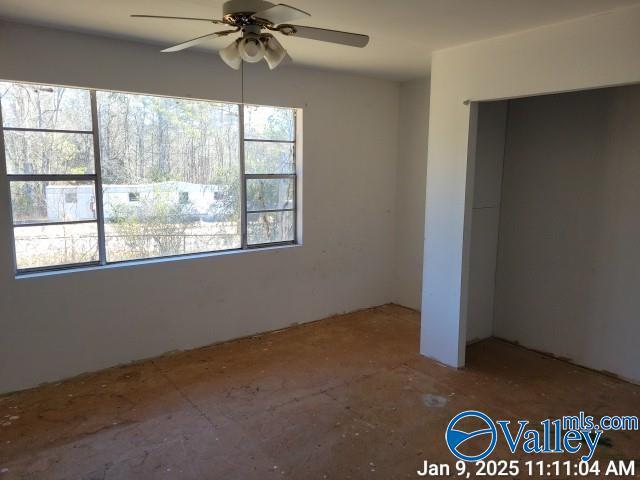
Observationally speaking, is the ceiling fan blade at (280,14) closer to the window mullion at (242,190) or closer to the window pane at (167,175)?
the window pane at (167,175)

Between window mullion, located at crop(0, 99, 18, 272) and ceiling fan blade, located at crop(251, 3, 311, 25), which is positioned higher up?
ceiling fan blade, located at crop(251, 3, 311, 25)

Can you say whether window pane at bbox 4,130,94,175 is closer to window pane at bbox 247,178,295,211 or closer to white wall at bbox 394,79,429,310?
window pane at bbox 247,178,295,211

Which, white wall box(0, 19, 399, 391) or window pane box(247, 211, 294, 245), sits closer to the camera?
white wall box(0, 19, 399, 391)

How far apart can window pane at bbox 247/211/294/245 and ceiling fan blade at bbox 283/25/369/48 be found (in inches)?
100

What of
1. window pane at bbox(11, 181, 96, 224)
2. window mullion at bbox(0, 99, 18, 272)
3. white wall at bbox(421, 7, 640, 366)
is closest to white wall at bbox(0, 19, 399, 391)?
window mullion at bbox(0, 99, 18, 272)

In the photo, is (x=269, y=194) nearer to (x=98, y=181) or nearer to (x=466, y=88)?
(x=98, y=181)

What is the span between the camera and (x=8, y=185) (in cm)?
342

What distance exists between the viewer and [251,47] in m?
2.37

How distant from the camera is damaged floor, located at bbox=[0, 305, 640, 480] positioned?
277 centimetres

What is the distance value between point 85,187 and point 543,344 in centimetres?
430

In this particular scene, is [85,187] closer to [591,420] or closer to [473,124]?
[473,124]

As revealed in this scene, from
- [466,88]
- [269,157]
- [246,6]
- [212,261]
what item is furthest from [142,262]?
[466,88]

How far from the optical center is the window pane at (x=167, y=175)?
12.9 ft

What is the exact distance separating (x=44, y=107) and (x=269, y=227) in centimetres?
225
